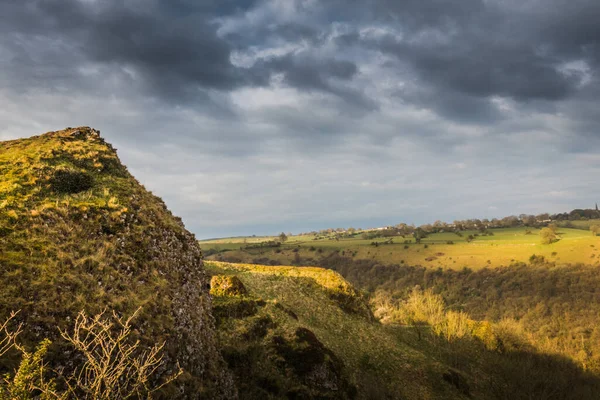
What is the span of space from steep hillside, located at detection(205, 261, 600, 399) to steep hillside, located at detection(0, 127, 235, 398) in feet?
16.9

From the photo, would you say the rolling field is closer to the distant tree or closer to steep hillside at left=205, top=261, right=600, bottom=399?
the distant tree

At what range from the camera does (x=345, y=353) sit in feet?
87.6

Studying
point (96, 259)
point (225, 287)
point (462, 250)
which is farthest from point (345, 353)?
point (462, 250)

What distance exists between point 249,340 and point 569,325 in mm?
79104

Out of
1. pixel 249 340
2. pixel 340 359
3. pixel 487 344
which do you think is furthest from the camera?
pixel 487 344

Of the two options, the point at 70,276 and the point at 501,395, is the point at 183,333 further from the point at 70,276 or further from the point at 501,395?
the point at 501,395

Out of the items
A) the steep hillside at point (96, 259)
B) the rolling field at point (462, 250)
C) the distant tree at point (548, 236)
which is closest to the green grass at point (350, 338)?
the steep hillside at point (96, 259)

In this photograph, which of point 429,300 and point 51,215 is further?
point 429,300

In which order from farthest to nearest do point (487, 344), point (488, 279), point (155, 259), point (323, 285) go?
point (488, 279) → point (487, 344) → point (323, 285) → point (155, 259)

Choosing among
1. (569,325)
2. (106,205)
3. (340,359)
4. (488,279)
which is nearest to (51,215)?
(106,205)

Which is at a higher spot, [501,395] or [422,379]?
[422,379]

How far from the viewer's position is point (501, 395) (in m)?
31.8

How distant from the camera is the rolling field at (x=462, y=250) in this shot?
115750 millimetres

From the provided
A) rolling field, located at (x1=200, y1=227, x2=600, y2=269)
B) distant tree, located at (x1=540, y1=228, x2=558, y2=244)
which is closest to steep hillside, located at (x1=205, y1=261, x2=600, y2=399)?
rolling field, located at (x1=200, y1=227, x2=600, y2=269)
